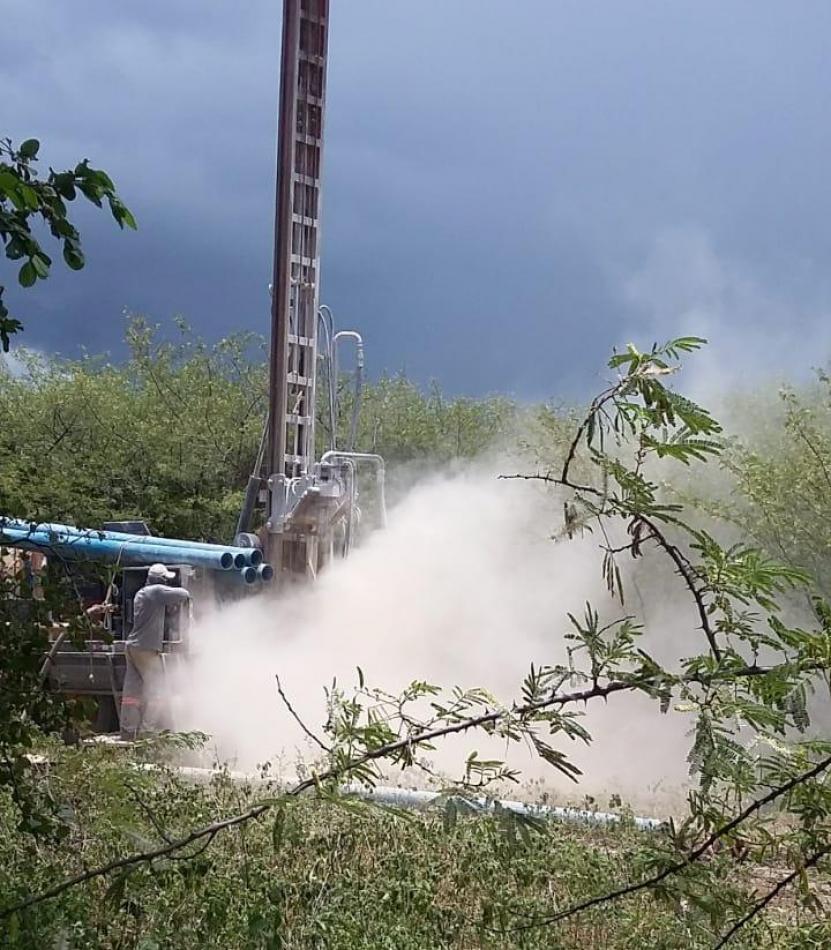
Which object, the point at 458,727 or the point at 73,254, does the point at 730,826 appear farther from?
the point at 73,254

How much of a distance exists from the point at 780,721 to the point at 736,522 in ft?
26.2

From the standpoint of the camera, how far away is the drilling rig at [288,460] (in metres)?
10.0

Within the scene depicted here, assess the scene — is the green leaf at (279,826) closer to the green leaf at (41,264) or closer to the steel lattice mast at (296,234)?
the green leaf at (41,264)

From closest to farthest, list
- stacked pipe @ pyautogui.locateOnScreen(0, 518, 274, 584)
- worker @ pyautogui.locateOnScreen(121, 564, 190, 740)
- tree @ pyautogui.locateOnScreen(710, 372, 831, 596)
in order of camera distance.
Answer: tree @ pyautogui.locateOnScreen(710, 372, 831, 596)
worker @ pyautogui.locateOnScreen(121, 564, 190, 740)
stacked pipe @ pyautogui.locateOnScreen(0, 518, 274, 584)

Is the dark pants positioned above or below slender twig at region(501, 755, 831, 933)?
above

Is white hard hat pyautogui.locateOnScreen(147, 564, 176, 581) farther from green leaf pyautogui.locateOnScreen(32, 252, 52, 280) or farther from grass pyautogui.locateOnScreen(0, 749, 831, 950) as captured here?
green leaf pyautogui.locateOnScreen(32, 252, 52, 280)

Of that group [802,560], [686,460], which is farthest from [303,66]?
[686,460]

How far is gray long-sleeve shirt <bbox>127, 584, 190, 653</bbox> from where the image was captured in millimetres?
9477

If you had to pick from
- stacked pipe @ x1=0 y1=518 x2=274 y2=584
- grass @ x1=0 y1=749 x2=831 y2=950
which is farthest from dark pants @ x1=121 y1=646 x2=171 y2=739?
grass @ x1=0 y1=749 x2=831 y2=950

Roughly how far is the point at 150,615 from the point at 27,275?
23.6ft

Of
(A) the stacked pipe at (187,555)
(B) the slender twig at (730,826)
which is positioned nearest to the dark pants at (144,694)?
(A) the stacked pipe at (187,555)

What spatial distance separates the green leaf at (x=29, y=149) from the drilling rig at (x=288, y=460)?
24.2 feet

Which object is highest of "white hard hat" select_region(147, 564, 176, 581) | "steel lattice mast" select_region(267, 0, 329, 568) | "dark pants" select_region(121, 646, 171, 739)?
"steel lattice mast" select_region(267, 0, 329, 568)

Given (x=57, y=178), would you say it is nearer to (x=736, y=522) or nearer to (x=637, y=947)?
(x=637, y=947)
